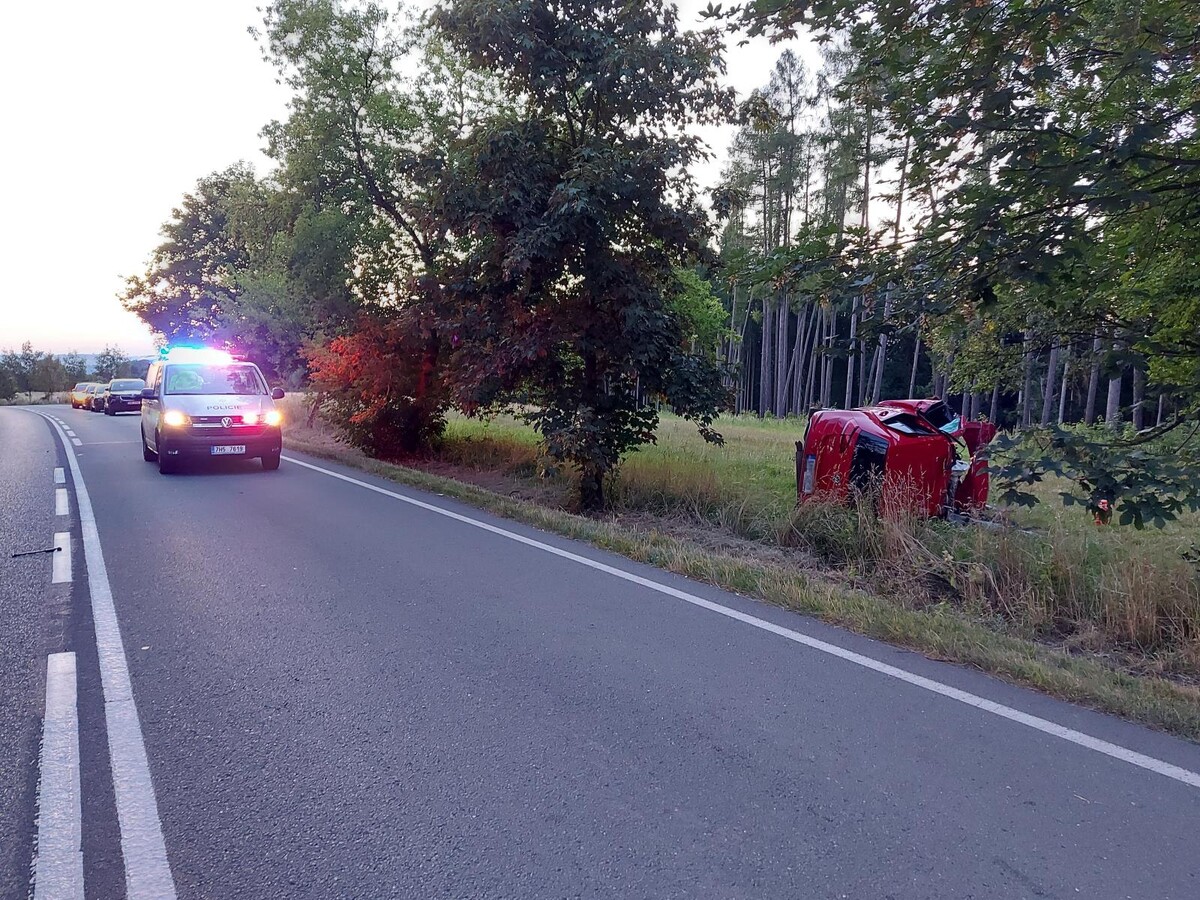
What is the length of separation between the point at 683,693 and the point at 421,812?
5.54 feet

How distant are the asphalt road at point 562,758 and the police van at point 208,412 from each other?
6795 millimetres

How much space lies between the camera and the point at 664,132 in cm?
1055

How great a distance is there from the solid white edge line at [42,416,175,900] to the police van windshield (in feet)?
27.9

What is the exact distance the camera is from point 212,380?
13828 mm

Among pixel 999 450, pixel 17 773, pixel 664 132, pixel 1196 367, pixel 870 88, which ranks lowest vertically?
pixel 17 773

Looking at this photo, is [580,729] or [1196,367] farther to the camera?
[1196,367]

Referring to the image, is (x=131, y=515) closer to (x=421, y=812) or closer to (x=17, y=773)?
(x=17, y=773)

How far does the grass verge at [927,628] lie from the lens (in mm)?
4152

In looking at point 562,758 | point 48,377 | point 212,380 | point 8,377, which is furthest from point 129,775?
point 48,377

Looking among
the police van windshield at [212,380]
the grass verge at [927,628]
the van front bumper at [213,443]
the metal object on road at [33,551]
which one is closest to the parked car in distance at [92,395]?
the police van windshield at [212,380]

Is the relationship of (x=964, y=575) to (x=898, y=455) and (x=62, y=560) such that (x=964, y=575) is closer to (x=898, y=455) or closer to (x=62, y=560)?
(x=898, y=455)

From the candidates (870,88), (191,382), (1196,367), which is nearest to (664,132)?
(870,88)

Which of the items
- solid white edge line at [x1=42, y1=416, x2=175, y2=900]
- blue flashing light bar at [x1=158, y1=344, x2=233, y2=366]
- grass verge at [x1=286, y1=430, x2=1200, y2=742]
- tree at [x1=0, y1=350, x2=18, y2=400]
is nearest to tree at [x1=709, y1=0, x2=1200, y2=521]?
grass verge at [x1=286, y1=430, x2=1200, y2=742]

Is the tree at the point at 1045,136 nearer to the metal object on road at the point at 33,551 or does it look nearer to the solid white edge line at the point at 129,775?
the solid white edge line at the point at 129,775
